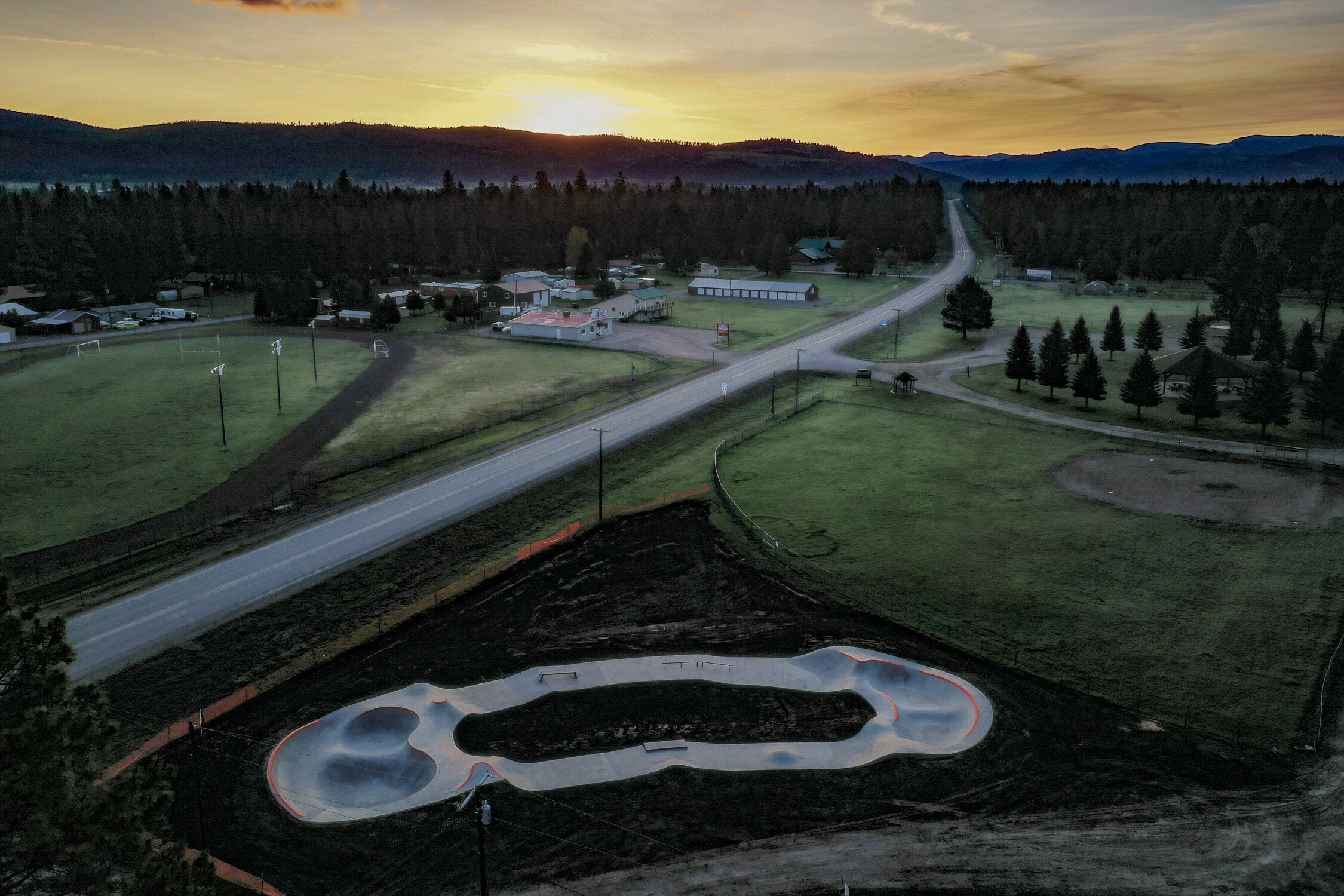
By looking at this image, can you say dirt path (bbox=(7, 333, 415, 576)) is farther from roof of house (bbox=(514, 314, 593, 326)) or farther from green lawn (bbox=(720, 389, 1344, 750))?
green lawn (bbox=(720, 389, 1344, 750))

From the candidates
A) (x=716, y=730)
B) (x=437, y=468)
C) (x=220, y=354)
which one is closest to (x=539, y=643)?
(x=716, y=730)

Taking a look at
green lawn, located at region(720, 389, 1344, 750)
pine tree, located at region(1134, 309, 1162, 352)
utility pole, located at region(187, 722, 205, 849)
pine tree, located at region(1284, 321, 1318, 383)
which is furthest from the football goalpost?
pine tree, located at region(1284, 321, 1318, 383)

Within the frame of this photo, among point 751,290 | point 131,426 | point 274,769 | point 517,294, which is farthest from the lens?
point 751,290

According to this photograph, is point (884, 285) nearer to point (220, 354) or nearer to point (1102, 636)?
point (220, 354)

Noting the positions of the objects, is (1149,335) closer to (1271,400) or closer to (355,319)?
(1271,400)

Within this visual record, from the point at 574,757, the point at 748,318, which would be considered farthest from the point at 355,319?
the point at 574,757

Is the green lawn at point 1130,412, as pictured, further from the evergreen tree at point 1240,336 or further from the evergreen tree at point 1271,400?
the evergreen tree at point 1240,336

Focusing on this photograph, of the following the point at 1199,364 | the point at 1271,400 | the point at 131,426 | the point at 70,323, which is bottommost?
the point at 131,426
